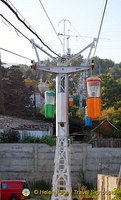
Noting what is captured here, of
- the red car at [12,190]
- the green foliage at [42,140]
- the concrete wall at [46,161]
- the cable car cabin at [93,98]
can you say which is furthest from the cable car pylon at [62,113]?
the green foliage at [42,140]

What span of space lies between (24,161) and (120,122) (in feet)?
37.6

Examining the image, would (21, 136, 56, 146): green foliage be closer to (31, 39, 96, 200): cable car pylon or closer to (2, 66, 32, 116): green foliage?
(31, 39, 96, 200): cable car pylon

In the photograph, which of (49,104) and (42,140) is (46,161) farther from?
(49,104)

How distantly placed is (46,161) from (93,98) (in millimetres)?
14013

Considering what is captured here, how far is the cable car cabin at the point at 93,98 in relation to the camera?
14.2 metres

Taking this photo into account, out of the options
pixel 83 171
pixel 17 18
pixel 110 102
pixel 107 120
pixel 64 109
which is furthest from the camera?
pixel 110 102

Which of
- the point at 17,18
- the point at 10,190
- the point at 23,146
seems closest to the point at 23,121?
the point at 23,146

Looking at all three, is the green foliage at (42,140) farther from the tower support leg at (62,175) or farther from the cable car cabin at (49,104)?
the cable car cabin at (49,104)

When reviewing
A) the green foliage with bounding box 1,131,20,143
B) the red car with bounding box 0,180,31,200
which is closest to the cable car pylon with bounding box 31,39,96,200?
the red car with bounding box 0,180,31,200

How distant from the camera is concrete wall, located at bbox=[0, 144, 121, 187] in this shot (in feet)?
89.1

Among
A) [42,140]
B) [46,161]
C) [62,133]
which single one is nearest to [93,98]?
[62,133]

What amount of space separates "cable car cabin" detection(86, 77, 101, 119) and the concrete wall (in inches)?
507

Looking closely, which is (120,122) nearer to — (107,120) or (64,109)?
(107,120)

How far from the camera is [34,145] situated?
90.6ft
